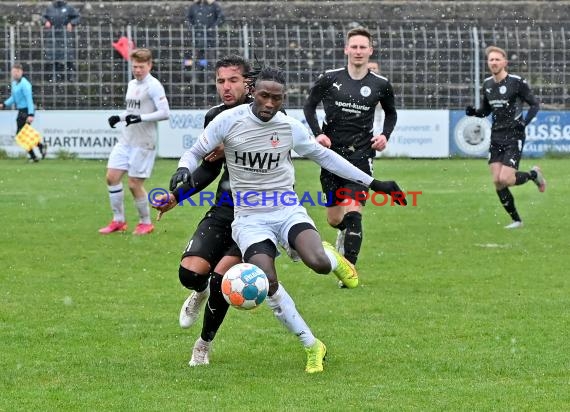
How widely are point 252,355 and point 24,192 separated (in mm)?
12934

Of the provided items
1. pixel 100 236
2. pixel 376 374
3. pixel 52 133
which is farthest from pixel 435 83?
pixel 376 374

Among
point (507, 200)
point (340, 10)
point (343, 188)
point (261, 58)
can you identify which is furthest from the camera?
point (340, 10)

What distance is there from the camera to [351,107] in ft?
36.1

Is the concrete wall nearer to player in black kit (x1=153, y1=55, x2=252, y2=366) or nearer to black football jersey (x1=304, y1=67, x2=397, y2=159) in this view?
black football jersey (x1=304, y1=67, x2=397, y2=159)

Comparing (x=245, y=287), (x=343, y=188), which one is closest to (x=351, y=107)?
(x=343, y=188)

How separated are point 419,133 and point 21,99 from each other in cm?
930

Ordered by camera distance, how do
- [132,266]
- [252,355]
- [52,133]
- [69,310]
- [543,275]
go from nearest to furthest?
1. [252,355]
2. [69,310]
3. [543,275]
4. [132,266]
5. [52,133]

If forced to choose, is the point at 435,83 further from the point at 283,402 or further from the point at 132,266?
the point at 283,402

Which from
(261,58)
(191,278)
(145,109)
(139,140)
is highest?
(261,58)

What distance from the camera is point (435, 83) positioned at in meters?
28.4

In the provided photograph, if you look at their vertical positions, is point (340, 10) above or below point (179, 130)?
above

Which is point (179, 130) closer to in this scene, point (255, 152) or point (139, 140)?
point (139, 140)

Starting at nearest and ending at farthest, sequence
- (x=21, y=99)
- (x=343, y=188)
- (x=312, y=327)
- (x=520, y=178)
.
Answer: (x=312, y=327) < (x=343, y=188) < (x=520, y=178) < (x=21, y=99)

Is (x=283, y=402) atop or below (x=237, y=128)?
below
